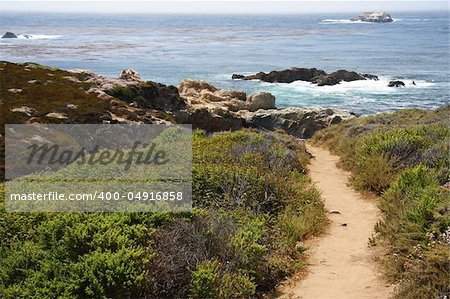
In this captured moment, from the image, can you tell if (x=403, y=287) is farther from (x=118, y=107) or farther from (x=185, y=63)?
(x=185, y=63)

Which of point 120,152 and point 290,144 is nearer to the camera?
point 120,152

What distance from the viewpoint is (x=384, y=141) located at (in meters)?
13.2

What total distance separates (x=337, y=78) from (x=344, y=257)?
49.1m

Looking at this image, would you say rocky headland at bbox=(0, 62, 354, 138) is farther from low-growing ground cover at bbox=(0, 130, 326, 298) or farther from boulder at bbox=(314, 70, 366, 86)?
boulder at bbox=(314, 70, 366, 86)

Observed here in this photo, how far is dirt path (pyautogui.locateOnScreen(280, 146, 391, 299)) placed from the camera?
6812mm

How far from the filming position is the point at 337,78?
180 ft

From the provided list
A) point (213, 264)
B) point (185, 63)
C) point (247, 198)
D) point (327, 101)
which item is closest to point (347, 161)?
point (247, 198)

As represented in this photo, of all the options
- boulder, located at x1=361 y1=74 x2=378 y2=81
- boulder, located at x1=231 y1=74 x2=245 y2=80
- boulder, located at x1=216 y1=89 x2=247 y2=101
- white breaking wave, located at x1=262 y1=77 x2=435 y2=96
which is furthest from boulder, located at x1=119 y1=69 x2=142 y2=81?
boulder, located at x1=361 y1=74 x2=378 y2=81

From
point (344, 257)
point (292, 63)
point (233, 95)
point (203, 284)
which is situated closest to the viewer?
point (203, 284)

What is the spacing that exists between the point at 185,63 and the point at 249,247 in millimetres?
64765

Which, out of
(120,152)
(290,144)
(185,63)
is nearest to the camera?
(120,152)

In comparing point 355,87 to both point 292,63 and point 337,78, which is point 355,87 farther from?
point 292,63

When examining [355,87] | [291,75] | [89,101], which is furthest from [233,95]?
[89,101]

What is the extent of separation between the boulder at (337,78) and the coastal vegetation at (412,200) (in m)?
38.6
